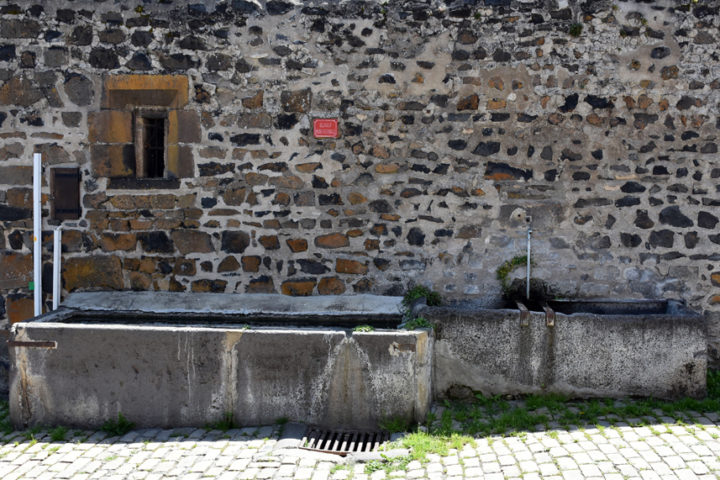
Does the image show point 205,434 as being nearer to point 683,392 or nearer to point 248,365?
point 248,365

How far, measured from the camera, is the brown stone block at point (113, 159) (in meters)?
5.31

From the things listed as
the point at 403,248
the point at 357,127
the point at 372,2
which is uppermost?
the point at 372,2

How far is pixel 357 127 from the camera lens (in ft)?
17.2

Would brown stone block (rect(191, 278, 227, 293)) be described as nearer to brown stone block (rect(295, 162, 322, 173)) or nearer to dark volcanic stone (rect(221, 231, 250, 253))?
dark volcanic stone (rect(221, 231, 250, 253))

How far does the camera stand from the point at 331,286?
5.36m

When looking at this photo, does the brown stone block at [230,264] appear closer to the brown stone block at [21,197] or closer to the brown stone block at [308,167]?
the brown stone block at [308,167]

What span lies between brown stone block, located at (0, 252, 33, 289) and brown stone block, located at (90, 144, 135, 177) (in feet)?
3.41

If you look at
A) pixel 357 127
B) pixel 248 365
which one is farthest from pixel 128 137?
pixel 248 365

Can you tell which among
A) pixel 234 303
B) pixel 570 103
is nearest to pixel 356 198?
pixel 234 303

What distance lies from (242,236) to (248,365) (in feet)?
4.66

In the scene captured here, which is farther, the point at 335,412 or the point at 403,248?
the point at 403,248

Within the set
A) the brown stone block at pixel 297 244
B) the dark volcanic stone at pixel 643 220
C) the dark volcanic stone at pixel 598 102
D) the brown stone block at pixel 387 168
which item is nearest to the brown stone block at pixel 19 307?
the brown stone block at pixel 297 244

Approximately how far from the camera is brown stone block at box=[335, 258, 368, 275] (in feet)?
17.5

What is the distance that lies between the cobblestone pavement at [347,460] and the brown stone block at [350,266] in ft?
5.20
